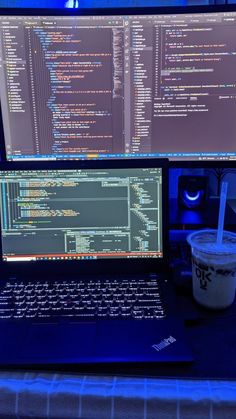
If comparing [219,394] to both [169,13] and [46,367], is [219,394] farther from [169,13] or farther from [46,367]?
[169,13]

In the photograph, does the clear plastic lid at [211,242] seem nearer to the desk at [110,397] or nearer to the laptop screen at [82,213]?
the laptop screen at [82,213]

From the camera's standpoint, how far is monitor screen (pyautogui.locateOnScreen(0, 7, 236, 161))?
90 centimetres

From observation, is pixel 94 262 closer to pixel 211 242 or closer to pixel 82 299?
pixel 82 299

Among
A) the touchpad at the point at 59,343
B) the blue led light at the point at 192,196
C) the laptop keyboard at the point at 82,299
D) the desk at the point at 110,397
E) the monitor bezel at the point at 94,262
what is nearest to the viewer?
the desk at the point at 110,397

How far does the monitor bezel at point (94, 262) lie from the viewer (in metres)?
0.81

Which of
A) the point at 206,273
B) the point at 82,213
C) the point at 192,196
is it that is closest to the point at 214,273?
the point at 206,273

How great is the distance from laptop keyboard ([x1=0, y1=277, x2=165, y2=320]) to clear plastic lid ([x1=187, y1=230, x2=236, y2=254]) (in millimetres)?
104

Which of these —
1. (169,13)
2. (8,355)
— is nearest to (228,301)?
(8,355)

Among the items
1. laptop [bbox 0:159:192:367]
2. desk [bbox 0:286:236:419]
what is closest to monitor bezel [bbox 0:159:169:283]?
laptop [bbox 0:159:192:367]

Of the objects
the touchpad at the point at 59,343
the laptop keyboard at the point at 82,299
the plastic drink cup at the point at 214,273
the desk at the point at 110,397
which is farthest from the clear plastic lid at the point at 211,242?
the desk at the point at 110,397

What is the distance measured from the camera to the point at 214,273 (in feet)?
2.31

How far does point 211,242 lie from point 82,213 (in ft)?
0.81

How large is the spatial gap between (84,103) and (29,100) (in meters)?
0.12

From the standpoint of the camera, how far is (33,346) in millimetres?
598
